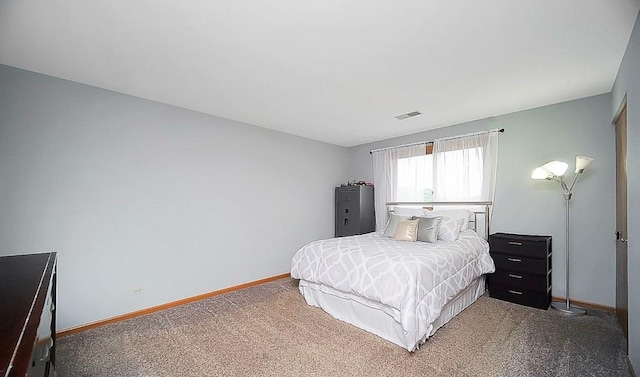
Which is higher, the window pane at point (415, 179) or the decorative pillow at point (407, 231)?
the window pane at point (415, 179)

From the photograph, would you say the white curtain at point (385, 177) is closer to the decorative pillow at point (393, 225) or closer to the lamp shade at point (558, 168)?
the decorative pillow at point (393, 225)

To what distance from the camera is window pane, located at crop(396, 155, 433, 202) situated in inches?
181

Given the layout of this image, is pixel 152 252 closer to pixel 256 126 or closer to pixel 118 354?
pixel 118 354

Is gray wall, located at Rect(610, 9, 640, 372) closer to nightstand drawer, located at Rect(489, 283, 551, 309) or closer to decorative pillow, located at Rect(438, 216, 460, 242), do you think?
nightstand drawer, located at Rect(489, 283, 551, 309)

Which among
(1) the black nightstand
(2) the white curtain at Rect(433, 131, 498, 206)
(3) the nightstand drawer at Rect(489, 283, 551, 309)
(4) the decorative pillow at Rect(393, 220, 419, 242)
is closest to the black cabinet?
(2) the white curtain at Rect(433, 131, 498, 206)

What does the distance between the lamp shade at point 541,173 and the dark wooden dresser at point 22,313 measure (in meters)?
4.27

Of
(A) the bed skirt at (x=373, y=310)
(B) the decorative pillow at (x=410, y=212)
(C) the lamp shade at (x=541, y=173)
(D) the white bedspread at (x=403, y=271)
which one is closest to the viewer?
(D) the white bedspread at (x=403, y=271)

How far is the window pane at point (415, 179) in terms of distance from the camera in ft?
15.1

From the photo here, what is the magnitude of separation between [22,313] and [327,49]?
7.43 ft

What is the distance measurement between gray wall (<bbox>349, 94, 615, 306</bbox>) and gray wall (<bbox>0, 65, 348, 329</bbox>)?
11.2 ft

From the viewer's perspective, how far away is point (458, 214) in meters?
3.95

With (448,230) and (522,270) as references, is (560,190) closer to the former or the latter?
(522,270)

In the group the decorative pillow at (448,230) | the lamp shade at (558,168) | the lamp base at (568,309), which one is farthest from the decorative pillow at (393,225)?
the lamp base at (568,309)

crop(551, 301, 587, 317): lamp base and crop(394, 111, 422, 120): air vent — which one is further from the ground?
crop(394, 111, 422, 120): air vent
